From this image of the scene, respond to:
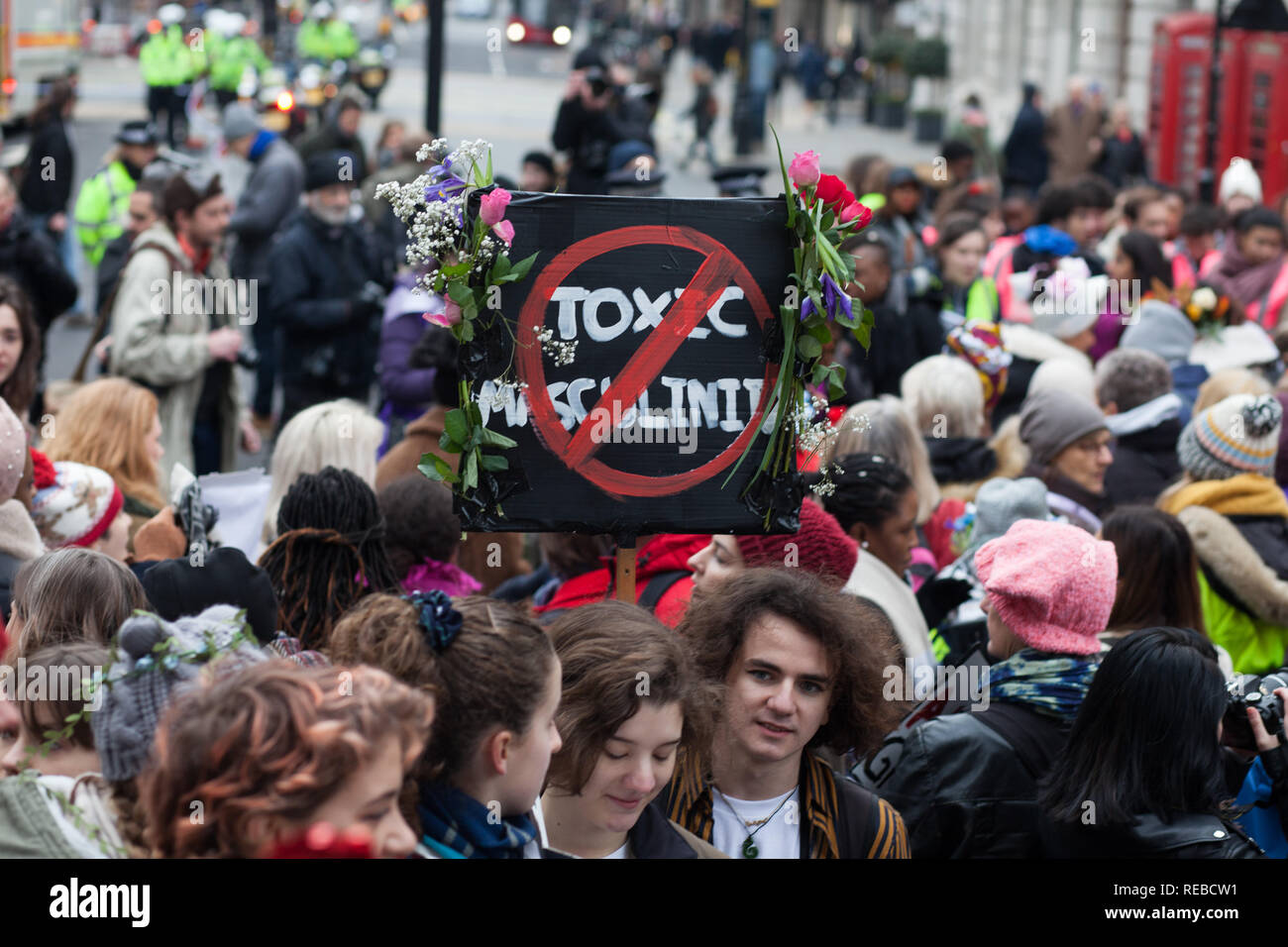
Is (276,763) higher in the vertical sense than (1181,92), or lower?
lower

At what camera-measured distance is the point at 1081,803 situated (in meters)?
3.29

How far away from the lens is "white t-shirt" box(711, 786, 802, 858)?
10.8ft

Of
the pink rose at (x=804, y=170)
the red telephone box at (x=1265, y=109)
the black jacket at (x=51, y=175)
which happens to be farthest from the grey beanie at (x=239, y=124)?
the red telephone box at (x=1265, y=109)

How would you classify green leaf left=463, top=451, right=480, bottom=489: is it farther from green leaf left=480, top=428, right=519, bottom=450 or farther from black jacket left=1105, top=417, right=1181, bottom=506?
black jacket left=1105, top=417, right=1181, bottom=506

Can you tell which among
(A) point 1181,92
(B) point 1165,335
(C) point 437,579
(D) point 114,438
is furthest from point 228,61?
(C) point 437,579

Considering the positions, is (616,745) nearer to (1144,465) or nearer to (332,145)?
(1144,465)

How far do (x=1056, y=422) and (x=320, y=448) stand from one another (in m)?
2.49

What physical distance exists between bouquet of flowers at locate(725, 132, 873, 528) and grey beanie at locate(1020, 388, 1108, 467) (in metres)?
2.06

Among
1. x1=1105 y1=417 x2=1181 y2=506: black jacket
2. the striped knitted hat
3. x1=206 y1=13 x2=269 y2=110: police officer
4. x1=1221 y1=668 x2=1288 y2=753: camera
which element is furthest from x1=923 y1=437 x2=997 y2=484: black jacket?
x1=206 y1=13 x2=269 y2=110: police officer

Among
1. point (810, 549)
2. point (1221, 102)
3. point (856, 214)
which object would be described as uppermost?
point (1221, 102)

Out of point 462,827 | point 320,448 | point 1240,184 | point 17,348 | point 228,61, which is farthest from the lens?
point 228,61

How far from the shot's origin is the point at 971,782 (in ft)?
11.7

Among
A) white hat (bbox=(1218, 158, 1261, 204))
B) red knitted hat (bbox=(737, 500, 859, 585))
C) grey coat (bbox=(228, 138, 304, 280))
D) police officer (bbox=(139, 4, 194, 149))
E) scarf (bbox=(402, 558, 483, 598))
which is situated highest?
police officer (bbox=(139, 4, 194, 149))
